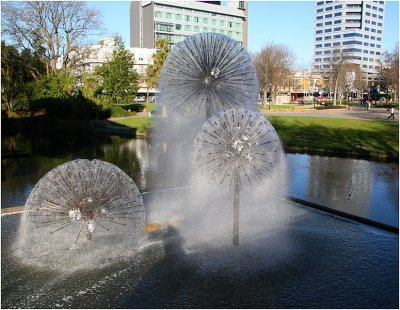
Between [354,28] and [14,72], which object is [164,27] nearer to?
[14,72]

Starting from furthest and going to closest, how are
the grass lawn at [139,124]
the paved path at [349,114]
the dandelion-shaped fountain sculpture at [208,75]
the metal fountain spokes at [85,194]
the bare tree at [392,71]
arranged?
A: the bare tree at [392,71], the paved path at [349,114], the grass lawn at [139,124], the dandelion-shaped fountain sculpture at [208,75], the metal fountain spokes at [85,194]

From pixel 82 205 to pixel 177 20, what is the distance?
363 feet

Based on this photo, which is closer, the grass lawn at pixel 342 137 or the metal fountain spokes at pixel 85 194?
the metal fountain spokes at pixel 85 194

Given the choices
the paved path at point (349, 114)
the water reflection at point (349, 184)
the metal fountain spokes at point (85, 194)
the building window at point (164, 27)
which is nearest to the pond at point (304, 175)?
the water reflection at point (349, 184)

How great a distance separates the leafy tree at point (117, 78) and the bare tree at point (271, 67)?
2097 cm

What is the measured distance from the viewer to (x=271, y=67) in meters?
62.5

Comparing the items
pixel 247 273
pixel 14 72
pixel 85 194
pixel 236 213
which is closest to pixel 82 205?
pixel 85 194

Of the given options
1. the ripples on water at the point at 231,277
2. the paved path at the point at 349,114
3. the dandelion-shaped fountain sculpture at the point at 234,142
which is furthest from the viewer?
the paved path at the point at 349,114

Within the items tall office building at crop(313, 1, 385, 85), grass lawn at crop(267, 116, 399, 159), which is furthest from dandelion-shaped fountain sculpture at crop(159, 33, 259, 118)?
tall office building at crop(313, 1, 385, 85)

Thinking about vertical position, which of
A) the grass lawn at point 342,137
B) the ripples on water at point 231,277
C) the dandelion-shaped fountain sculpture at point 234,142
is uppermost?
the dandelion-shaped fountain sculpture at point 234,142

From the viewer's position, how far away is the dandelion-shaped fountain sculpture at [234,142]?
27.9 feet

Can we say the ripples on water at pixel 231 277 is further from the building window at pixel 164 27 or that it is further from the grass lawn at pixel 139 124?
the building window at pixel 164 27

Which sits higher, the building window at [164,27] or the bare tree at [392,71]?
the building window at [164,27]

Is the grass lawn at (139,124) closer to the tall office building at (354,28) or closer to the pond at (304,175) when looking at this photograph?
the pond at (304,175)
